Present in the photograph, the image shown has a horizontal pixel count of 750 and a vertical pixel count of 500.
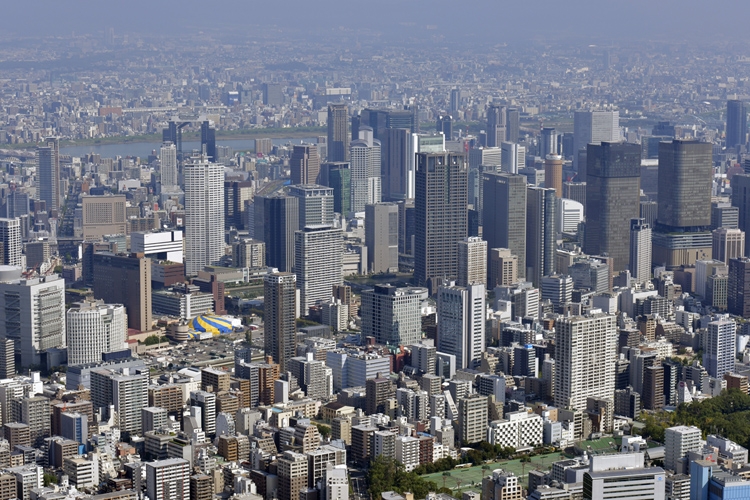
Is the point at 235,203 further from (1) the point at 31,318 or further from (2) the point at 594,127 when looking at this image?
(2) the point at 594,127

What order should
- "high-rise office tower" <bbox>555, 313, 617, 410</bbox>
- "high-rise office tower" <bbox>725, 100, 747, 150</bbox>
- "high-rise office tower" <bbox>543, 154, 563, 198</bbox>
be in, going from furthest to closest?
"high-rise office tower" <bbox>725, 100, 747, 150</bbox> < "high-rise office tower" <bbox>543, 154, 563, 198</bbox> < "high-rise office tower" <bbox>555, 313, 617, 410</bbox>

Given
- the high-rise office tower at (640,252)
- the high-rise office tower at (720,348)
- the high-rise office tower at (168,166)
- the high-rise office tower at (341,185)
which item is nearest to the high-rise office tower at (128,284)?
the high-rise office tower at (720,348)

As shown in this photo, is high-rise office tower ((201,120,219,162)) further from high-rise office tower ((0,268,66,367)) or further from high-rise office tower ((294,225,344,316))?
high-rise office tower ((0,268,66,367))

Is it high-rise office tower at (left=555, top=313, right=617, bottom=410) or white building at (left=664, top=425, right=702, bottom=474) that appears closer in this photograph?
white building at (left=664, top=425, right=702, bottom=474)

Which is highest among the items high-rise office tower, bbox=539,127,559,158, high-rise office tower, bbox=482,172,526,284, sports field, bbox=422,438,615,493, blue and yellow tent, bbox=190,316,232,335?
high-rise office tower, bbox=539,127,559,158

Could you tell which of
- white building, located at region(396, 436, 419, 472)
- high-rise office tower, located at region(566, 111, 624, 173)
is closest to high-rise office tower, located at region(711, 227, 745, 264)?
white building, located at region(396, 436, 419, 472)

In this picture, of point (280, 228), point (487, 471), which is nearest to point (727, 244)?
point (280, 228)
